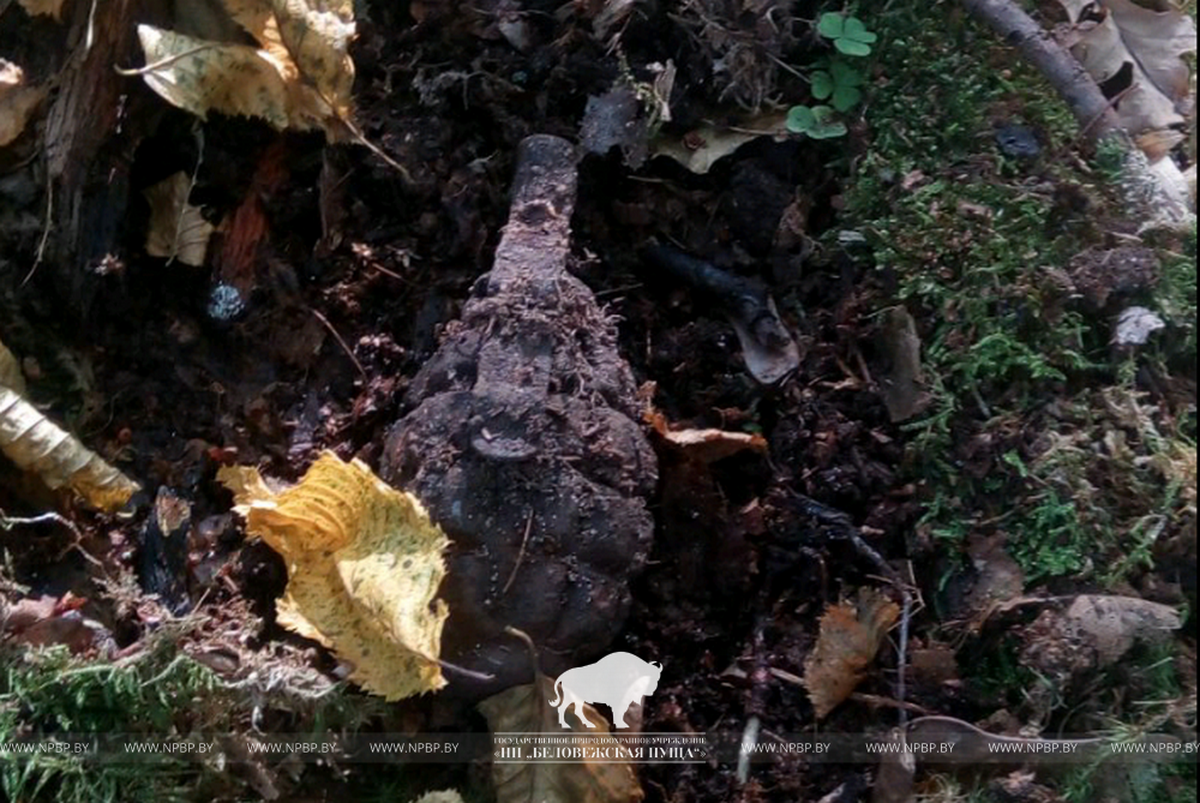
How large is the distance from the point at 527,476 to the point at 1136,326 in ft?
2.45

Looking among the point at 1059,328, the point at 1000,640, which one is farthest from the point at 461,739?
the point at 1059,328

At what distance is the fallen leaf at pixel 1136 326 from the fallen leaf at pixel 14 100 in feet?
4.41

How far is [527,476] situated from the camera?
1.28 metres

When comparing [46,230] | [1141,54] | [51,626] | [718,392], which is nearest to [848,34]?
[1141,54]

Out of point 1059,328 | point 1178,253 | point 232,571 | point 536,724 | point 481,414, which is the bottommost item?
point 232,571

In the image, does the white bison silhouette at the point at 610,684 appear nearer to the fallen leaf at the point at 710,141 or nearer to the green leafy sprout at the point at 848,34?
the fallen leaf at the point at 710,141

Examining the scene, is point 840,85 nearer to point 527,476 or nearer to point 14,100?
point 527,476

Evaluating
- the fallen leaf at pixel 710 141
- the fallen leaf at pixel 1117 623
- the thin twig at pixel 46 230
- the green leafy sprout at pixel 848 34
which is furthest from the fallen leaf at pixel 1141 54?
the thin twig at pixel 46 230

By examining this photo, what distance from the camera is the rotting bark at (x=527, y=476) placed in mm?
1272

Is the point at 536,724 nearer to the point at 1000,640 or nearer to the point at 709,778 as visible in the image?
the point at 709,778

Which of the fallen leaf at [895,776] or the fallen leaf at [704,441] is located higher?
the fallen leaf at [704,441]

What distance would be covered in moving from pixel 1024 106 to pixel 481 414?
828mm

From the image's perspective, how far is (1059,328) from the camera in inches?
57.1

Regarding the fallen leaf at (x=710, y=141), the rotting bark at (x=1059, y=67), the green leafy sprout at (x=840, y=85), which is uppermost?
the rotting bark at (x=1059, y=67)
